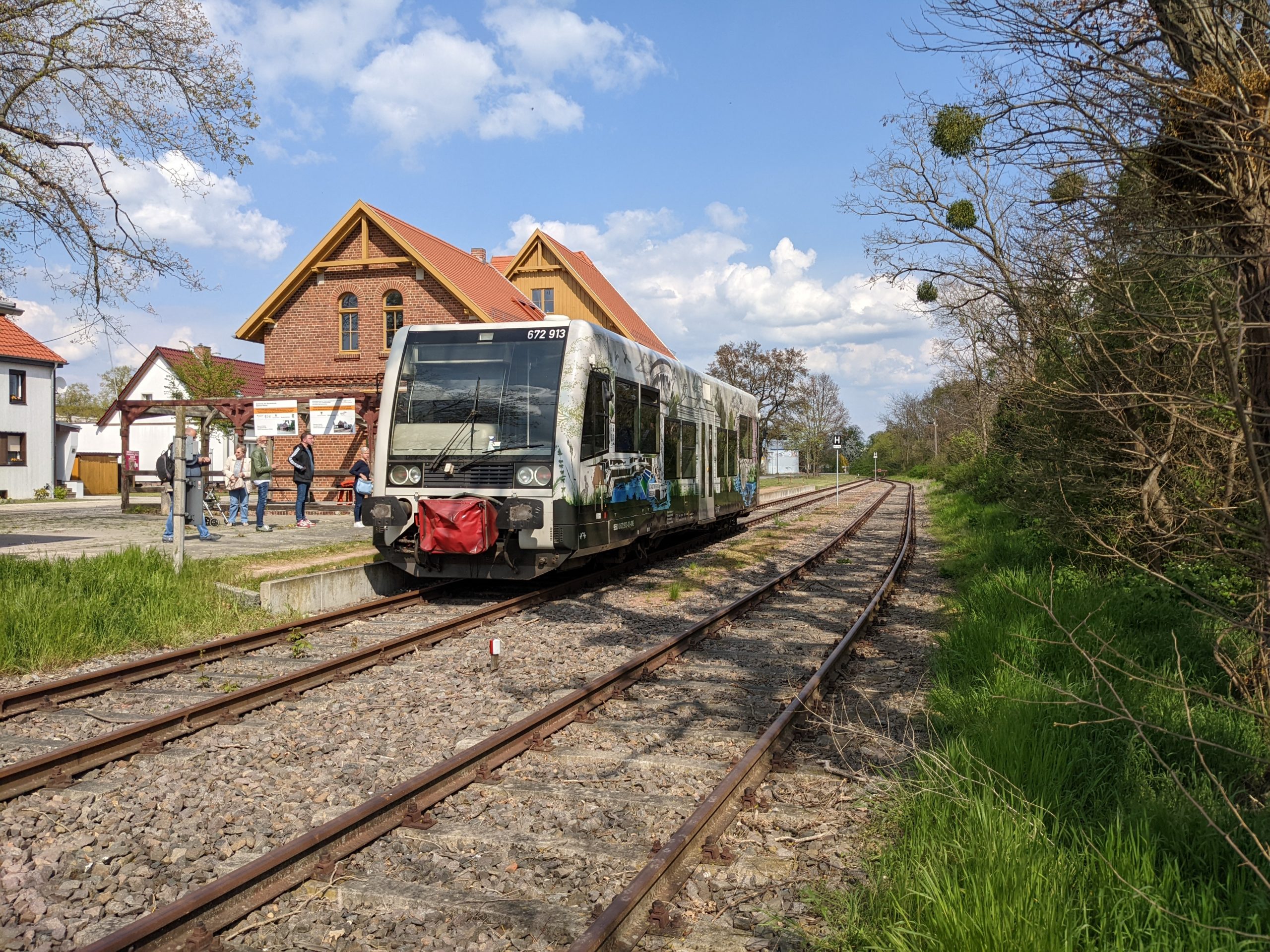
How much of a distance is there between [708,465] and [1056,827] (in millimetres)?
13347

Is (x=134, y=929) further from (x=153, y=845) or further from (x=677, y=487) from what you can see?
(x=677, y=487)

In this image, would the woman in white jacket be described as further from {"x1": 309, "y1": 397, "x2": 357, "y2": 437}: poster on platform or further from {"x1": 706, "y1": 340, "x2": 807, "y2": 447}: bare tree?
{"x1": 706, "y1": 340, "x2": 807, "y2": 447}: bare tree

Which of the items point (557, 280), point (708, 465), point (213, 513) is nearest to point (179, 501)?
point (708, 465)

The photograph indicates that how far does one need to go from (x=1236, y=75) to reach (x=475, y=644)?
7068mm

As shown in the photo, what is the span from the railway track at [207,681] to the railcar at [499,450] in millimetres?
802

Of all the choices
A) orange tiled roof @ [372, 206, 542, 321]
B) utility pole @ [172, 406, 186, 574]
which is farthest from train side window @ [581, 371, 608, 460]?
orange tiled roof @ [372, 206, 542, 321]

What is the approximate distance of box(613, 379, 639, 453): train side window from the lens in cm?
1179

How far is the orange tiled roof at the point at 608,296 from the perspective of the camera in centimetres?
4031

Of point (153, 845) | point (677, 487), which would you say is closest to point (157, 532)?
point (677, 487)

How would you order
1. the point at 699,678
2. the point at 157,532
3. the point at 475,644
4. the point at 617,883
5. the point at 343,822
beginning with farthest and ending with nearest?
the point at 157,532 < the point at 475,644 < the point at 699,678 < the point at 343,822 < the point at 617,883

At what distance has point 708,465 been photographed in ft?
55.6

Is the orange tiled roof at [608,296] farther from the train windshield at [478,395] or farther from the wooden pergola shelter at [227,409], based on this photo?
the train windshield at [478,395]

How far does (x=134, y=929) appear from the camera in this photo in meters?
3.16

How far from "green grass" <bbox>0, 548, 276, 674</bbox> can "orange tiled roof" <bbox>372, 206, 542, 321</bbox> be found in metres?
17.7
